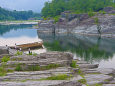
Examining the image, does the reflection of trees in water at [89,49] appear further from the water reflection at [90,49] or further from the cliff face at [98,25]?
the cliff face at [98,25]

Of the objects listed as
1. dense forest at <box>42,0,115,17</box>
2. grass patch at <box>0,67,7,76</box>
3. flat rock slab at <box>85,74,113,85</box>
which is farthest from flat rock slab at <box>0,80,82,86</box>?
dense forest at <box>42,0,115,17</box>

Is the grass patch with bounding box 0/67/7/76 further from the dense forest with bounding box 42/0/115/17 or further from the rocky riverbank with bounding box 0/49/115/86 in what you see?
the dense forest with bounding box 42/0/115/17

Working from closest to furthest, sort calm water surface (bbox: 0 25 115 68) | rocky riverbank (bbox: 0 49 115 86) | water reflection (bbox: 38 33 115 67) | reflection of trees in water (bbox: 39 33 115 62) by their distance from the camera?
rocky riverbank (bbox: 0 49 115 86), calm water surface (bbox: 0 25 115 68), water reflection (bbox: 38 33 115 67), reflection of trees in water (bbox: 39 33 115 62)

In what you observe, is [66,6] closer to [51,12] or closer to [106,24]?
[51,12]

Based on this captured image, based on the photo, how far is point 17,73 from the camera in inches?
777

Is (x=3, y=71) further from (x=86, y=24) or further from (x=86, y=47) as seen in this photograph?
(x=86, y=24)

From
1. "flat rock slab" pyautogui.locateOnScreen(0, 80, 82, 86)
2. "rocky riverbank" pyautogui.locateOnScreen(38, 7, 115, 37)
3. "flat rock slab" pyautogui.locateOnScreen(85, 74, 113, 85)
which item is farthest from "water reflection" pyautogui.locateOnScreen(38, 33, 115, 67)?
"flat rock slab" pyautogui.locateOnScreen(0, 80, 82, 86)

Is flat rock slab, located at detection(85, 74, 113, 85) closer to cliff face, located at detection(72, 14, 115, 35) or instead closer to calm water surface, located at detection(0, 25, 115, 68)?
calm water surface, located at detection(0, 25, 115, 68)

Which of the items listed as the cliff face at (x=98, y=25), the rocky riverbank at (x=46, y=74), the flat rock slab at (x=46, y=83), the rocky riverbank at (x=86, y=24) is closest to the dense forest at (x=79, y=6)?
the rocky riverbank at (x=86, y=24)

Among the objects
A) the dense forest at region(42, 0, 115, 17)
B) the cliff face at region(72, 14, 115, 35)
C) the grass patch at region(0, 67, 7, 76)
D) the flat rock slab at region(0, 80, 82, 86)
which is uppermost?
the dense forest at region(42, 0, 115, 17)

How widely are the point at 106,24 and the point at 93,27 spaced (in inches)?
312

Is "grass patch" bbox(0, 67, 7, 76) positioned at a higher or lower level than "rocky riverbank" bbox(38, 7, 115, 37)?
lower

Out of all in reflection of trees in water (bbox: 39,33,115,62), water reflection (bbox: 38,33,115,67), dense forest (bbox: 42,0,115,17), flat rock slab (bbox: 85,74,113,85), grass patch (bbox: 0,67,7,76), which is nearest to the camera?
grass patch (bbox: 0,67,7,76)

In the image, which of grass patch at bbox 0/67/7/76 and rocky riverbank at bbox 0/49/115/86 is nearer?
rocky riverbank at bbox 0/49/115/86
